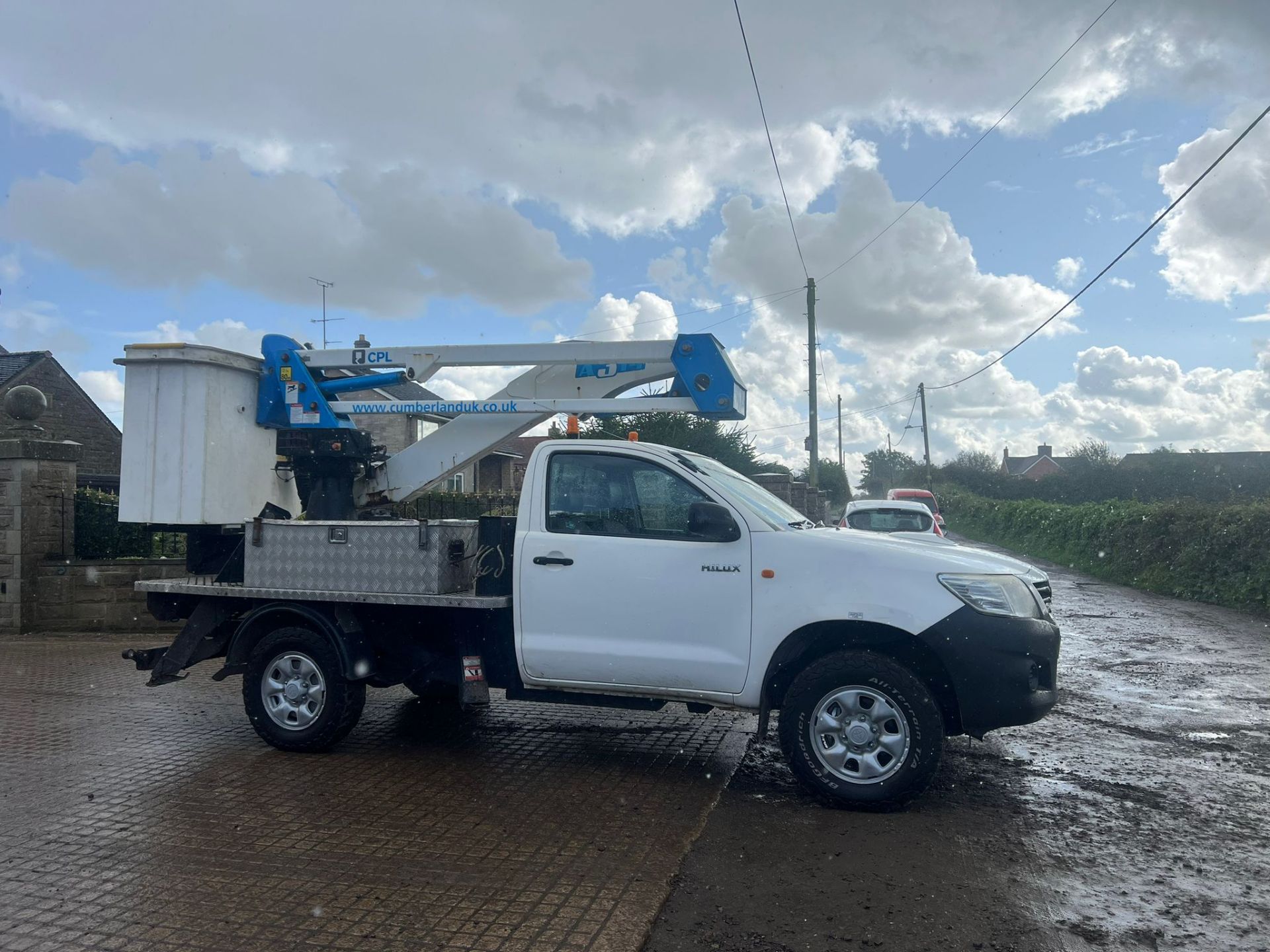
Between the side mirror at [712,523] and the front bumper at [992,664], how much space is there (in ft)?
3.91

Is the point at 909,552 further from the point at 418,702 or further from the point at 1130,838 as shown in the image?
the point at 418,702

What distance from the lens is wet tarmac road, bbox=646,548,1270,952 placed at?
3.85 meters

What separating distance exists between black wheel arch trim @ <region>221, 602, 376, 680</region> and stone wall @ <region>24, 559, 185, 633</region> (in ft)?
21.1

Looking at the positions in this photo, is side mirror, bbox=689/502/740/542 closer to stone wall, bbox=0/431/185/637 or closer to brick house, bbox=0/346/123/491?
stone wall, bbox=0/431/185/637

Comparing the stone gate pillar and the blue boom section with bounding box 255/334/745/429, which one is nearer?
the blue boom section with bounding box 255/334/745/429

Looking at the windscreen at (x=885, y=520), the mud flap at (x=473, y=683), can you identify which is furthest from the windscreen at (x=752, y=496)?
the windscreen at (x=885, y=520)

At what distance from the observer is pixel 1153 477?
4381 cm

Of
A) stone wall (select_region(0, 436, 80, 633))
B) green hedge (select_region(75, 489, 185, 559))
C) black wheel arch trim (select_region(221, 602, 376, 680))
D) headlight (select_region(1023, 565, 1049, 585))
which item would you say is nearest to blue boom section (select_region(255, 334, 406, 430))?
black wheel arch trim (select_region(221, 602, 376, 680))

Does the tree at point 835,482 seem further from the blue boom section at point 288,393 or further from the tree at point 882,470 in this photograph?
the blue boom section at point 288,393

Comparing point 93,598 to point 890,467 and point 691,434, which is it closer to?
point 691,434

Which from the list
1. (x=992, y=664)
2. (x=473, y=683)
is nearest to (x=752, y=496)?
(x=992, y=664)

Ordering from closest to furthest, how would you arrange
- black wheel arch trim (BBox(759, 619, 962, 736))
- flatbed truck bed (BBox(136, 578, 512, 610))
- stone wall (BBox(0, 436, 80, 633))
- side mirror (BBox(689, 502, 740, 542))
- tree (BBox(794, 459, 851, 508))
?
black wheel arch trim (BBox(759, 619, 962, 736))
side mirror (BBox(689, 502, 740, 542))
flatbed truck bed (BBox(136, 578, 512, 610))
stone wall (BBox(0, 436, 80, 633))
tree (BBox(794, 459, 851, 508))

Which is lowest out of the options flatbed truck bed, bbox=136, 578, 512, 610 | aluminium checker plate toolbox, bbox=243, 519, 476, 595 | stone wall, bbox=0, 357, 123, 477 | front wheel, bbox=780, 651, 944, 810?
front wheel, bbox=780, 651, 944, 810

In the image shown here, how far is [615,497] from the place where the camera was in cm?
605
